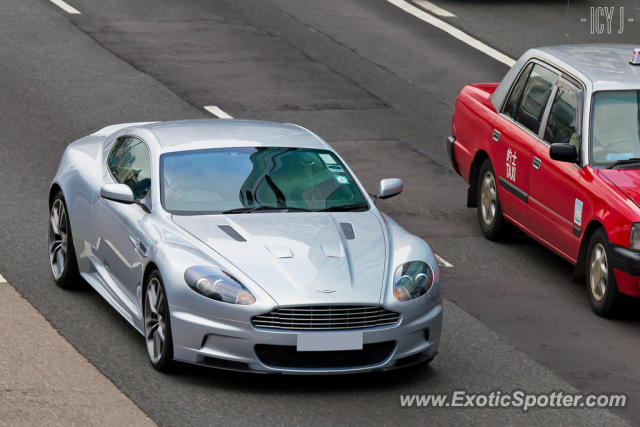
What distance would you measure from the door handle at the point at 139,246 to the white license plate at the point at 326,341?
139 cm

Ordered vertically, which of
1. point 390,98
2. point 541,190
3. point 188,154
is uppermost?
point 188,154

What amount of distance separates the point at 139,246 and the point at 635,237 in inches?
149

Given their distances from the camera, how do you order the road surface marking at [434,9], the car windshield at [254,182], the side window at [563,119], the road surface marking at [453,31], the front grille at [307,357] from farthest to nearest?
1. the road surface marking at [434,9]
2. the road surface marking at [453,31]
3. the side window at [563,119]
4. the car windshield at [254,182]
5. the front grille at [307,357]

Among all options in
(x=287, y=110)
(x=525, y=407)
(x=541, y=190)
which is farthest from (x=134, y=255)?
(x=287, y=110)

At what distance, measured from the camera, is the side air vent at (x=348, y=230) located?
9656mm

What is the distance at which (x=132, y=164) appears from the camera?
10703mm

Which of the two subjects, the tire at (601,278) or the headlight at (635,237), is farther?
the tire at (601,278)

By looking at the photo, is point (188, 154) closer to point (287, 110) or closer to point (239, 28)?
point (287, 110)

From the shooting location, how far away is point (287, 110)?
17750 mm

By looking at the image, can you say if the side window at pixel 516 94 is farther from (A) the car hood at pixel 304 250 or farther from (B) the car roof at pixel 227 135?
(A) the car hood at pixel 304 250

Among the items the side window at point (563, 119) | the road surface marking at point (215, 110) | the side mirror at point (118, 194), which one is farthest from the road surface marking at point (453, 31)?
the side mirror at point (118, 194)

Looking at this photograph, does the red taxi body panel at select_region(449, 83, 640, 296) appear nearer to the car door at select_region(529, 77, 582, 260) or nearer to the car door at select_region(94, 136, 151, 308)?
the car door at select_region(529, 77, 582, 260)

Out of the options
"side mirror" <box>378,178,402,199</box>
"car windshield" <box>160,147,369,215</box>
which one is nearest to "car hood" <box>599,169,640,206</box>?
"side mirror" <box>378,178,402,199</box>

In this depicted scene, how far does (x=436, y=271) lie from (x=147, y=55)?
36.5 ft
